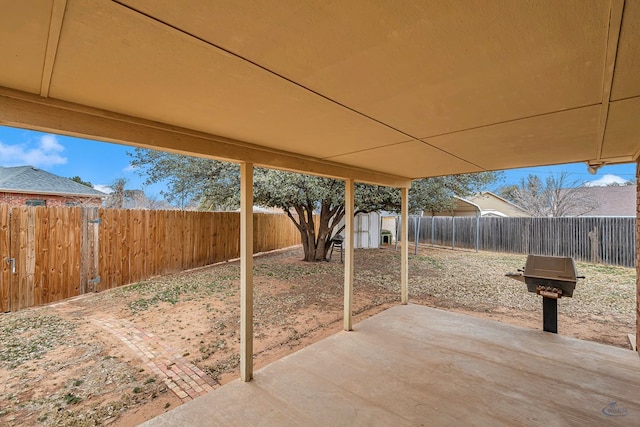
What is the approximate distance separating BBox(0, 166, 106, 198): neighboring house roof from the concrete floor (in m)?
10.9

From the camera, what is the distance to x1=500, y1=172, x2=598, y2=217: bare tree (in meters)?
13.6

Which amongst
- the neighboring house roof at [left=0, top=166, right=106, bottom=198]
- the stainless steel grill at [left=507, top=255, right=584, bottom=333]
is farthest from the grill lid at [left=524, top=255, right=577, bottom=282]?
the neighboring house roof at [left=0, top=166, right=106, bottom=198]

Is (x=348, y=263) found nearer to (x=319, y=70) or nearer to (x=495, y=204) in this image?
(x=319, y=70)

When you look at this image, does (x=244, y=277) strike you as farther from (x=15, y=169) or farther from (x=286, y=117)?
(x=15, y=169)

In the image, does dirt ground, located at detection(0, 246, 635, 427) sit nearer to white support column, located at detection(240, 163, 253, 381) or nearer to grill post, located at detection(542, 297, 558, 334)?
white support column, located at detection(240, 163, 253, 381)

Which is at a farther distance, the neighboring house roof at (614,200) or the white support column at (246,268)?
the neighboring house roof at (614,200)

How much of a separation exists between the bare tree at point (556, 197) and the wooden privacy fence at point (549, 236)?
508cm

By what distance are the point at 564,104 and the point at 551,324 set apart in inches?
121

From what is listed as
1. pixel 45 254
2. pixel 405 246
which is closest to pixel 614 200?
pixel 405 246

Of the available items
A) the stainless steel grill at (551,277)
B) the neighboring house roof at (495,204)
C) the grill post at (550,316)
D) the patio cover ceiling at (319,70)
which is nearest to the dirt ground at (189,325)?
the grill post at (550,316)

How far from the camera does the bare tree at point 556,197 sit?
1360cm

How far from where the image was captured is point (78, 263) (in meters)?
5.12

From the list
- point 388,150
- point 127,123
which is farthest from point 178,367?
point 388,150

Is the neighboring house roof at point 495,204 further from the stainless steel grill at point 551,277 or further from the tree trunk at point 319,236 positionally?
the stainless steel grill at point 551,277
